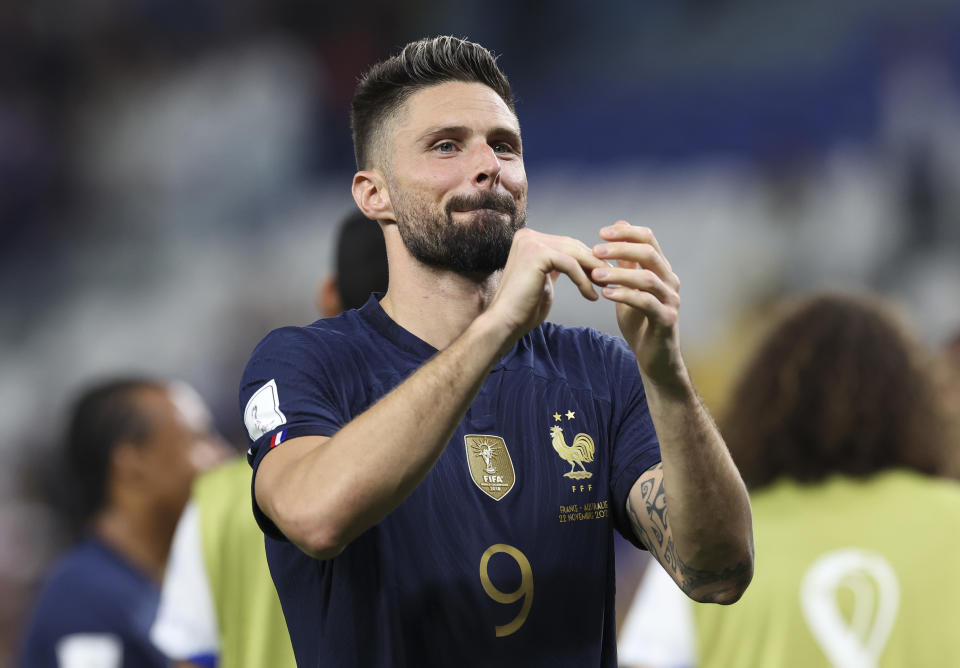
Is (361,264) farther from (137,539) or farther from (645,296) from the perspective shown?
(137,539)

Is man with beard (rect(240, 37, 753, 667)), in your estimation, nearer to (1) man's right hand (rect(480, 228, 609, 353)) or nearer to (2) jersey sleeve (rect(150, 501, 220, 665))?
(1) man's right hand (rect(480, 228, 609, 353))

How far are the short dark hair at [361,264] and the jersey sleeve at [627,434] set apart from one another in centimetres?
105

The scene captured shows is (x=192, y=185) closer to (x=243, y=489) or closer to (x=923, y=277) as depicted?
(x=923, y=277)

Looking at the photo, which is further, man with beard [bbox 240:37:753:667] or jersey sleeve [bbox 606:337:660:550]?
jersey sleeve [bbox 606:337:660:550]

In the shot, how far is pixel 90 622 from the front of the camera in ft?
14.3

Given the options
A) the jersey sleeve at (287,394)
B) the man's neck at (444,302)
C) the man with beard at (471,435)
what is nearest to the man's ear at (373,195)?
the man with beard at (471,435)

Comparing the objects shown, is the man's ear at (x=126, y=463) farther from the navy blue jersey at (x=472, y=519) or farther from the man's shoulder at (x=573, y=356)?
the man's shoulder at (x=573, y=356)

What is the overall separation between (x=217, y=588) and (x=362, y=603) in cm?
142

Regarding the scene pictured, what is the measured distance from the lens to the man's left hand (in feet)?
6.48

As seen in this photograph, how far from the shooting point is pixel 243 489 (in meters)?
3.48

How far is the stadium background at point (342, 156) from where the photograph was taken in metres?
10.3

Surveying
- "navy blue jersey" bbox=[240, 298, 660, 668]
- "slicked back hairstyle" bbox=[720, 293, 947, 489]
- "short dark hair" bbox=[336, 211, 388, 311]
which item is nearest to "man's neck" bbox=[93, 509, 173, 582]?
"short dark hair" bbox=[336, 211, 388, 311]

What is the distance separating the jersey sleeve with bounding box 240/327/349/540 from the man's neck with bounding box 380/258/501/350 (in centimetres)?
21

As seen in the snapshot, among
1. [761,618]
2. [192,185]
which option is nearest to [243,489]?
[761,618]
